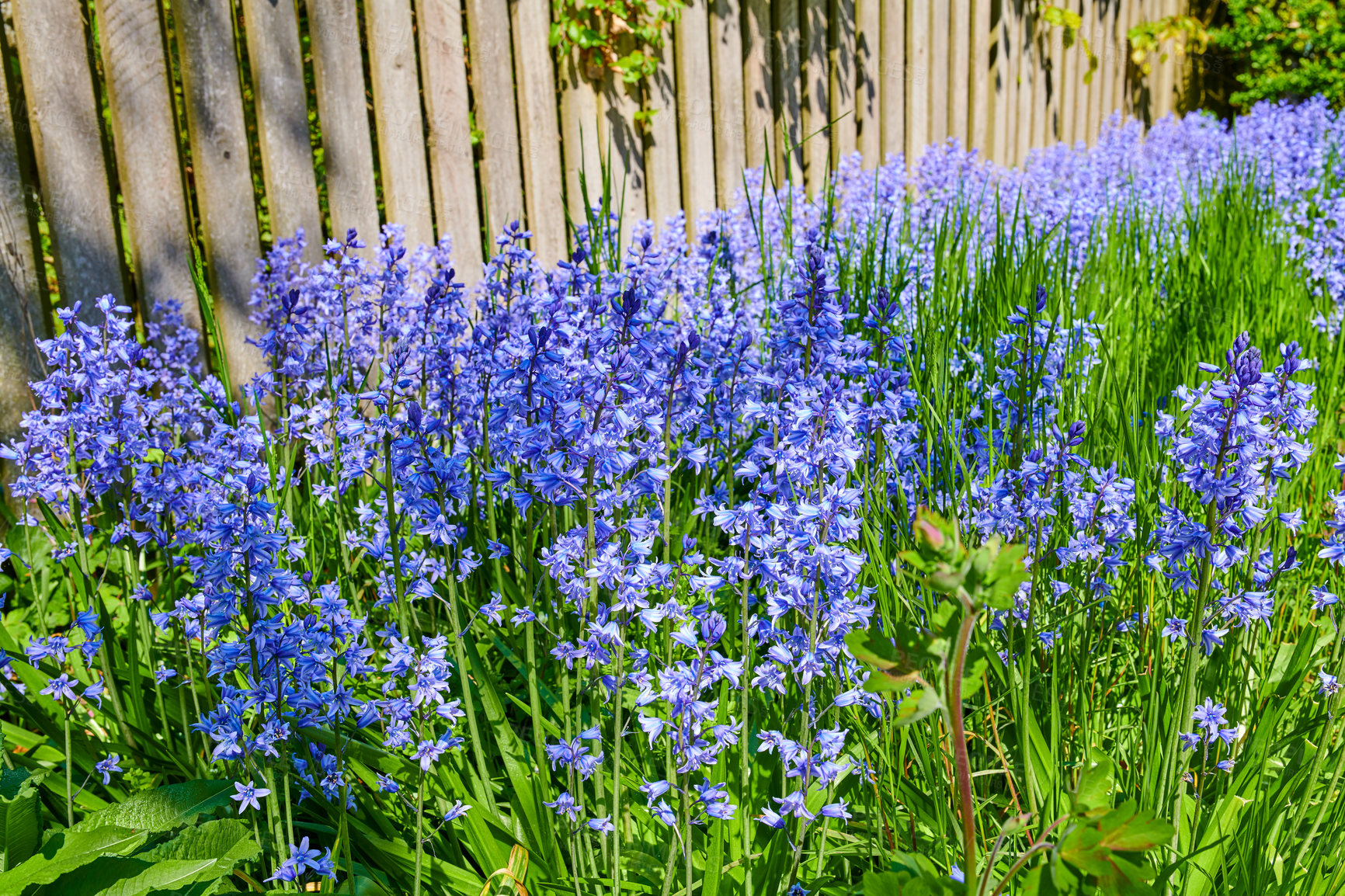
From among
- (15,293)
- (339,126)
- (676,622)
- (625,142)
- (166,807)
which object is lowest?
(166,807)

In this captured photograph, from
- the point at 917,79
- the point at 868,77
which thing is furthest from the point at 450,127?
the point at 917,79

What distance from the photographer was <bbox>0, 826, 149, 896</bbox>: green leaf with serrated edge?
1301 millimetres

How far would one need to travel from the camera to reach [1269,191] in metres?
5.68

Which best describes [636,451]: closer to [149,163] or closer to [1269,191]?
[149,163]

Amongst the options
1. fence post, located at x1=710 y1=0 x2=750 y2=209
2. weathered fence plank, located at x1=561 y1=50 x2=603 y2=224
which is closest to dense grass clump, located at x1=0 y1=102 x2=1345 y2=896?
weathered fence plank, located at x1=561 y1=50 x2=603 y2=224

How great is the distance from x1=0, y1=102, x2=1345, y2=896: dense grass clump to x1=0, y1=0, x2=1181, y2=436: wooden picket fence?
1.67 ft

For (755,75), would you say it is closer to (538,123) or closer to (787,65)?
(787,65)

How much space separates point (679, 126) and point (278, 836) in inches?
155

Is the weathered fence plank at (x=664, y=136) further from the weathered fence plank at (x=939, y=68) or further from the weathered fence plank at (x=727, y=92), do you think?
the weathered fence plank at (x=939, y=68)

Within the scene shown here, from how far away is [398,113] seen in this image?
11.7 feet

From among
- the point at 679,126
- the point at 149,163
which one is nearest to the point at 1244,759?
the point at 149,163

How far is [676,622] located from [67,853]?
955mm

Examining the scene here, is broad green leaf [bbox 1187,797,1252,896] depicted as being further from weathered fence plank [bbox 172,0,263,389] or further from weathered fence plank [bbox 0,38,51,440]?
weathered fence plank [bbox 0,38,51,440]

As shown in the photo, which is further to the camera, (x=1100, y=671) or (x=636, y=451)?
(x=1100, y=671)
